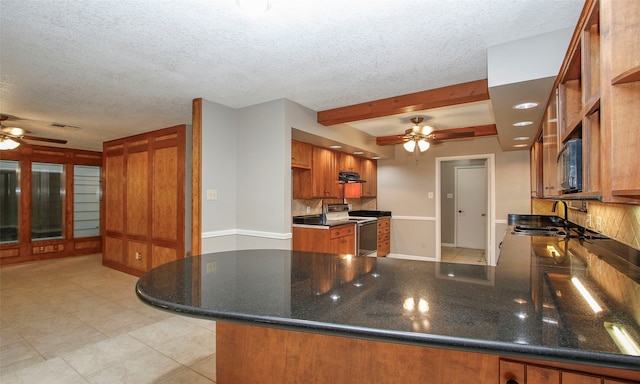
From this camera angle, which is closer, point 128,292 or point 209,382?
point 209,382

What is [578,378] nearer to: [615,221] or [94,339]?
[615,221]

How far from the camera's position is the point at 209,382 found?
2154 mm

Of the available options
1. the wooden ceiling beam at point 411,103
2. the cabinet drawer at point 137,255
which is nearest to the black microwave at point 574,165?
the wooden ceiling beam at point 411,103

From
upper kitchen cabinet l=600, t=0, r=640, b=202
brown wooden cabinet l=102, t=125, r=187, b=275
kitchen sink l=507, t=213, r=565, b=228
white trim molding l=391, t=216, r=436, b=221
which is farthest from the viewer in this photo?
white trim molding l=391, t=216, r=436, b=221

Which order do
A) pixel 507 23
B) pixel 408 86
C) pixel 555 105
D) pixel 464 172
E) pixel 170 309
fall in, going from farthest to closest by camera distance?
pixel 464 172 < pixel 408 86 < pixel 555 105 < pixel 507 23 < pixel 170 309

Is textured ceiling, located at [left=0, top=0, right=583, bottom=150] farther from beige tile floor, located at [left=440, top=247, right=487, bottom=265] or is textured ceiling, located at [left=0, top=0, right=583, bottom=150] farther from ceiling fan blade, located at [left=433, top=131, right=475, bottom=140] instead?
beige tile floor, located at [left=440, top=247, right=487, bottom=265]

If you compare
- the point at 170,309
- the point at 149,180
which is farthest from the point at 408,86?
the point at 149,180

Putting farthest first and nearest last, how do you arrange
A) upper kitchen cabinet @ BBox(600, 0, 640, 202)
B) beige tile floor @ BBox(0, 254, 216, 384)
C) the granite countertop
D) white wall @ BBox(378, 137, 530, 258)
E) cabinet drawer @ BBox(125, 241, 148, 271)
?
1. white wall @ BBox(378, 137, 530, 258)
2. cabinet drawer @ BBox(125, 241, 148, 271)
3. beige tile floor @ BBox(0, 254, 216, 384)
4. upper kitchen cabinet @ BBox(600, 0, 640, 202)
5. the granite countertop

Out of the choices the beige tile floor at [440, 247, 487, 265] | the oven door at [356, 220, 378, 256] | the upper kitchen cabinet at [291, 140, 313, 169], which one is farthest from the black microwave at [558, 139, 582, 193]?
the beige tile floor at [440, 247, 487, 265]

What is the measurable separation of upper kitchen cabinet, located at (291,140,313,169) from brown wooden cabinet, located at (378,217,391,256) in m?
2.15

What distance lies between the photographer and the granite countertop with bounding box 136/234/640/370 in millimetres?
722

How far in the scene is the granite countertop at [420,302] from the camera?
0.72m

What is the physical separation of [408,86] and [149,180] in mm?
4033

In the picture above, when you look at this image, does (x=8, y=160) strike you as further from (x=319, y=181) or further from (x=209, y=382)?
(x=209, y=382)
